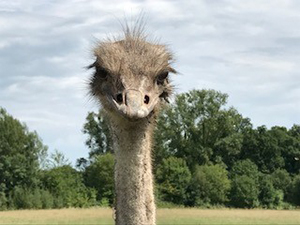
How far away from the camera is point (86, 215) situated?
34.6m

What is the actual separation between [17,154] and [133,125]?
54.2 metres

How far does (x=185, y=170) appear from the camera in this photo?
180 ft

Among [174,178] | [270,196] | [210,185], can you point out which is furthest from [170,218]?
[270,196]

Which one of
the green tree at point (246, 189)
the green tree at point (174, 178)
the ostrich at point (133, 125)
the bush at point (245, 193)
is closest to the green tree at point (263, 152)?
the green tree at point (246, 189)

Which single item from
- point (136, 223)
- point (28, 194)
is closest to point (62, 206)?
point (28, 194)

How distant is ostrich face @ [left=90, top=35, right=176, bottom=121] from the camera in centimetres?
348

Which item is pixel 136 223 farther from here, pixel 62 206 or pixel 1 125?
pixel 1 125

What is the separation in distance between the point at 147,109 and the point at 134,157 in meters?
0.32

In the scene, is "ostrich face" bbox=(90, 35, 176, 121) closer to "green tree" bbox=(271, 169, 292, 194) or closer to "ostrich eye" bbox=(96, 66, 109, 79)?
"ostrich eye" bbox=(96, 66, 109, 79)

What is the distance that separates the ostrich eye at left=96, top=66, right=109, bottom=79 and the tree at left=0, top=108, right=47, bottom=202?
50.9 meters

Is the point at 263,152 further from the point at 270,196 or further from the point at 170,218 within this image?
the point at 170,218

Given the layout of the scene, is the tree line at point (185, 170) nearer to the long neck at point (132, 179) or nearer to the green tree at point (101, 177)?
the green tree at point (101, 177)

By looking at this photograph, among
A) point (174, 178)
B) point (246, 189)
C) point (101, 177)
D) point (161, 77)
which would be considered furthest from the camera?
point (246, 189)

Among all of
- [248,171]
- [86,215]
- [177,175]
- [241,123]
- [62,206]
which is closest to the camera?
[86,215]
